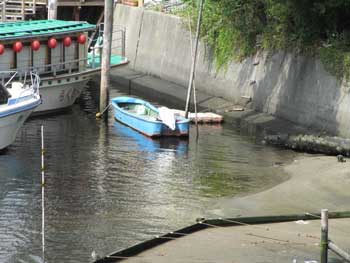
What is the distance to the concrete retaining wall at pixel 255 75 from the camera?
3080cm

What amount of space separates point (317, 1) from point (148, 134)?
7001mm

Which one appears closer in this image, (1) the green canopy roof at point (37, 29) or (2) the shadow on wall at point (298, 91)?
(2) the shadow on wall at point (298, 91)

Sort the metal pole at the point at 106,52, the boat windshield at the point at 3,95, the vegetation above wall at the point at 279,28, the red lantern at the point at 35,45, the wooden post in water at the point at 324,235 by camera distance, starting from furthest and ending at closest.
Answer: the metal pole at the point at 106,52 → the red lantern at the point at 35,45 → the vegetation above wall at the point at 279,28 → the boat windshield at the point at 3,95 → the wooden post in water at the point at 324,235

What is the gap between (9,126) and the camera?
89.6 ft

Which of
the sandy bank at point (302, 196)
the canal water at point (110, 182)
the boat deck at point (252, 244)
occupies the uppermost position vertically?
the boat deck at point (252, 244)

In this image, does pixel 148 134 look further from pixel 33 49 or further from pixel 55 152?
pixel 33 49

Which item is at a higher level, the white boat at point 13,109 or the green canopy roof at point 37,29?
the green canopy roof at point 37,29

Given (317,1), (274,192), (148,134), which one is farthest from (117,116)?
(274,192)

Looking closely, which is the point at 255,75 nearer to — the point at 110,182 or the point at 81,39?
the point at 81,39

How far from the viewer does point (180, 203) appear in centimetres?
2219

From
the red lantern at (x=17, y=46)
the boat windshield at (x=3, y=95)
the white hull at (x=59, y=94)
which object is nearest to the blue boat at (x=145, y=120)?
the white hull at (x=59, y=94)

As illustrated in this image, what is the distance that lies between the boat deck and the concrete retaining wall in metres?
11.0

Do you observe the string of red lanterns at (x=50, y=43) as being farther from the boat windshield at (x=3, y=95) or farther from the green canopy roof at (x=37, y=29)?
the boat windshield at (x=3, y=95)

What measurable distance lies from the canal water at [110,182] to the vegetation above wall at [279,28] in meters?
3.87
